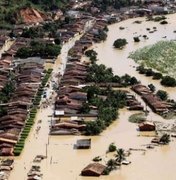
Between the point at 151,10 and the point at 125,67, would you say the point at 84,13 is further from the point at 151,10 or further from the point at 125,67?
the point at 125,67

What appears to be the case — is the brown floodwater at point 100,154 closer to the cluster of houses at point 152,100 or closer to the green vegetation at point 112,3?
the cluster of houses at point 152,100

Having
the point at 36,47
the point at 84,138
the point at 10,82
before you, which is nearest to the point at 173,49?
the point at 36,47

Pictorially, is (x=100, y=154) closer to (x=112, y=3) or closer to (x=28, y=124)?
(x=28, y=124)

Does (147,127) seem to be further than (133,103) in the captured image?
No

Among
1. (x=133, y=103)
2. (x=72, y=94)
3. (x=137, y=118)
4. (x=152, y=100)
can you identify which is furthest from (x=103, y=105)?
(x=152, y=100)

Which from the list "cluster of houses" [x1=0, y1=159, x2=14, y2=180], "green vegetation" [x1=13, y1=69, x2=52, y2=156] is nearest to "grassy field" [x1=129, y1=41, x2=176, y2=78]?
"green vegetation" [x1=13, y1=69, x2=52, y2=156]

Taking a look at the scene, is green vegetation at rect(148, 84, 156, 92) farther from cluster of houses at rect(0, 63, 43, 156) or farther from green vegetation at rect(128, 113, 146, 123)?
cluster of houses at rect(0, 63, 43, 156)

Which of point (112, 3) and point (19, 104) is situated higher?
point (112, 3)

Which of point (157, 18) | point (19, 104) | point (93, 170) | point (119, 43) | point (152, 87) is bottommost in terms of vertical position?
point (93, 170)
